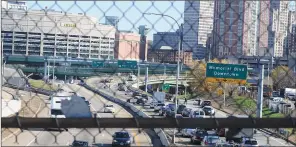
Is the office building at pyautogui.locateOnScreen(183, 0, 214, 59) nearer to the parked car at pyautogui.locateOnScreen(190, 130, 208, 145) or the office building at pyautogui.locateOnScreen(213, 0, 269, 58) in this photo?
the office building at pyautogui.locateOnScreen(213, 0, 269, 58)

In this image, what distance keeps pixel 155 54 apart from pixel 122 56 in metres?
0.18

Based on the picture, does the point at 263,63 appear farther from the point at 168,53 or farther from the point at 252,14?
the point at 168,53

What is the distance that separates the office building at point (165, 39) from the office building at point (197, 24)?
0.19 ft

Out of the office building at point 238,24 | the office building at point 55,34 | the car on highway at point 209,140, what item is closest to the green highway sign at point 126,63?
the office building at point 55,34

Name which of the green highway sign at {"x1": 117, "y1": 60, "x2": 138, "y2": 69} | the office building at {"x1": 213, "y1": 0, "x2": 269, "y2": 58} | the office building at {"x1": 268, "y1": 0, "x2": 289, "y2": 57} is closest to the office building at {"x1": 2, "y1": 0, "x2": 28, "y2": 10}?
the green highway sign at {"x1": 117, "y1": 60, "x2": 138, "y2": 69}

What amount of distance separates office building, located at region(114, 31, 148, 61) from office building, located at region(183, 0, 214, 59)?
0.26 meters

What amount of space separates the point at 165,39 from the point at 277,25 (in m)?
0.66

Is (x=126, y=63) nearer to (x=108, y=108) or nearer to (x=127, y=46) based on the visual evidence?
(x=127, y=46)

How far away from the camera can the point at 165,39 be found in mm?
2264

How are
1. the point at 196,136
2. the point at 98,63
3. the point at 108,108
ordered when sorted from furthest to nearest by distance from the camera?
1. the point at 196,136
2. the point at 108,108
3. the point at 98,63

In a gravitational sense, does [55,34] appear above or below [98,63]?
above

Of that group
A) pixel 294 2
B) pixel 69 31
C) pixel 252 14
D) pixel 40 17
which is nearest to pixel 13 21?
pixel 40 17

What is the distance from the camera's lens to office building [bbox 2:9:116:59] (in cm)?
221

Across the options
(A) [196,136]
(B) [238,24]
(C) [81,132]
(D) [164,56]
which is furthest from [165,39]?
(A) [196,136]
